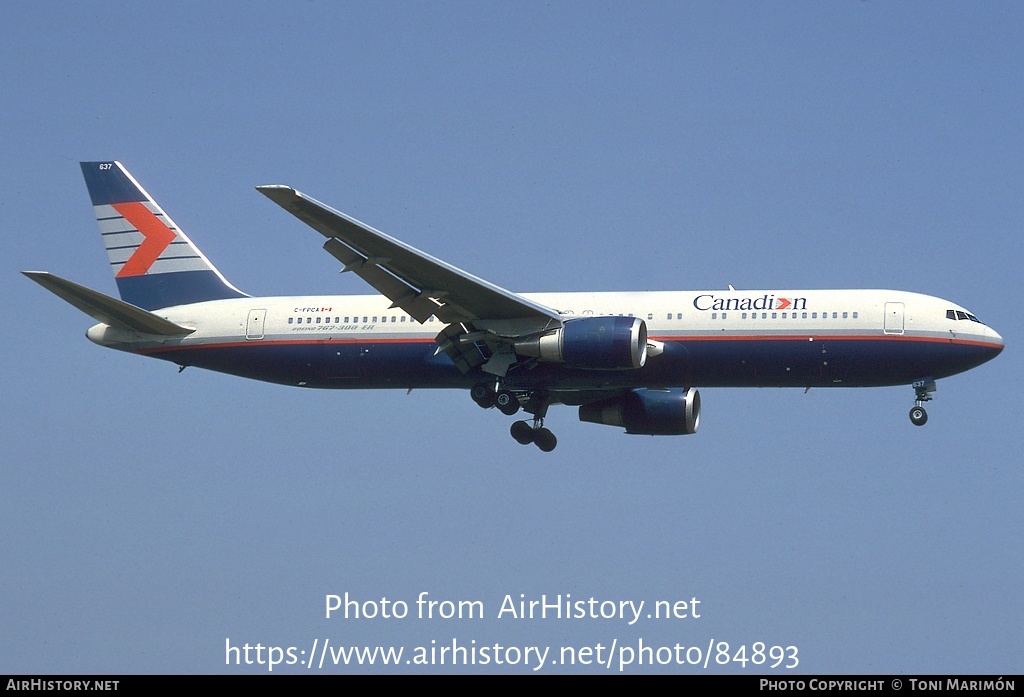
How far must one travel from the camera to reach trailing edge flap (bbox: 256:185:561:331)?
141ft

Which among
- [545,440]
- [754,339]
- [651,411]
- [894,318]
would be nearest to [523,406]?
[545,440]

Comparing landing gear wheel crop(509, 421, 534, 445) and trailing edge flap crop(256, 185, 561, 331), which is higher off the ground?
trailing edge flap crop(256, 185, 561, 331)

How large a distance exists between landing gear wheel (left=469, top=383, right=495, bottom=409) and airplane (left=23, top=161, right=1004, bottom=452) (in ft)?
0.15

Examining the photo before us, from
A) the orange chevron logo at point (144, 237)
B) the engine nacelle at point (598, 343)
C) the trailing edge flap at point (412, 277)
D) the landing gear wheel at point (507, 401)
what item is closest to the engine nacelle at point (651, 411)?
the landing gear wheel at point (507, 401)

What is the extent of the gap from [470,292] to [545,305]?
12.2 feet

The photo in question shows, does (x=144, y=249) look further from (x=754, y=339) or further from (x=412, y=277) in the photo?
(x=754, y=339)

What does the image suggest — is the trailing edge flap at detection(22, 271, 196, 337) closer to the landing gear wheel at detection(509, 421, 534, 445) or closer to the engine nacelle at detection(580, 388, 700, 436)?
the landing gear wheel at detection(509, 421, 534, 445)

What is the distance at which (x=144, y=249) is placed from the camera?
5469 centimetres

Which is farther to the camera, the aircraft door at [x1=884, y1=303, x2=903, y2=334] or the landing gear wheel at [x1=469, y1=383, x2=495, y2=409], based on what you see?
the landing gear wheel at [x1=469, y1=383, x2=495, y2=409]

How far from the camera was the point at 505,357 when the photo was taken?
157 feet

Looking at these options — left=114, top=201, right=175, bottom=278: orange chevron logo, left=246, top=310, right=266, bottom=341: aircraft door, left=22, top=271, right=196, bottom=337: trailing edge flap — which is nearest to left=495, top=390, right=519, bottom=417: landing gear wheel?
left=246, top=310, right=266, bottom=341: aircraft door

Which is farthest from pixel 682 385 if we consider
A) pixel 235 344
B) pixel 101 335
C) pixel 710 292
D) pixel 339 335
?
pixel 101 335

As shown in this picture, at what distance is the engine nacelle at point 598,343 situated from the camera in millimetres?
45188

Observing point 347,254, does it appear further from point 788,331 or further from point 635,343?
point 788,331
